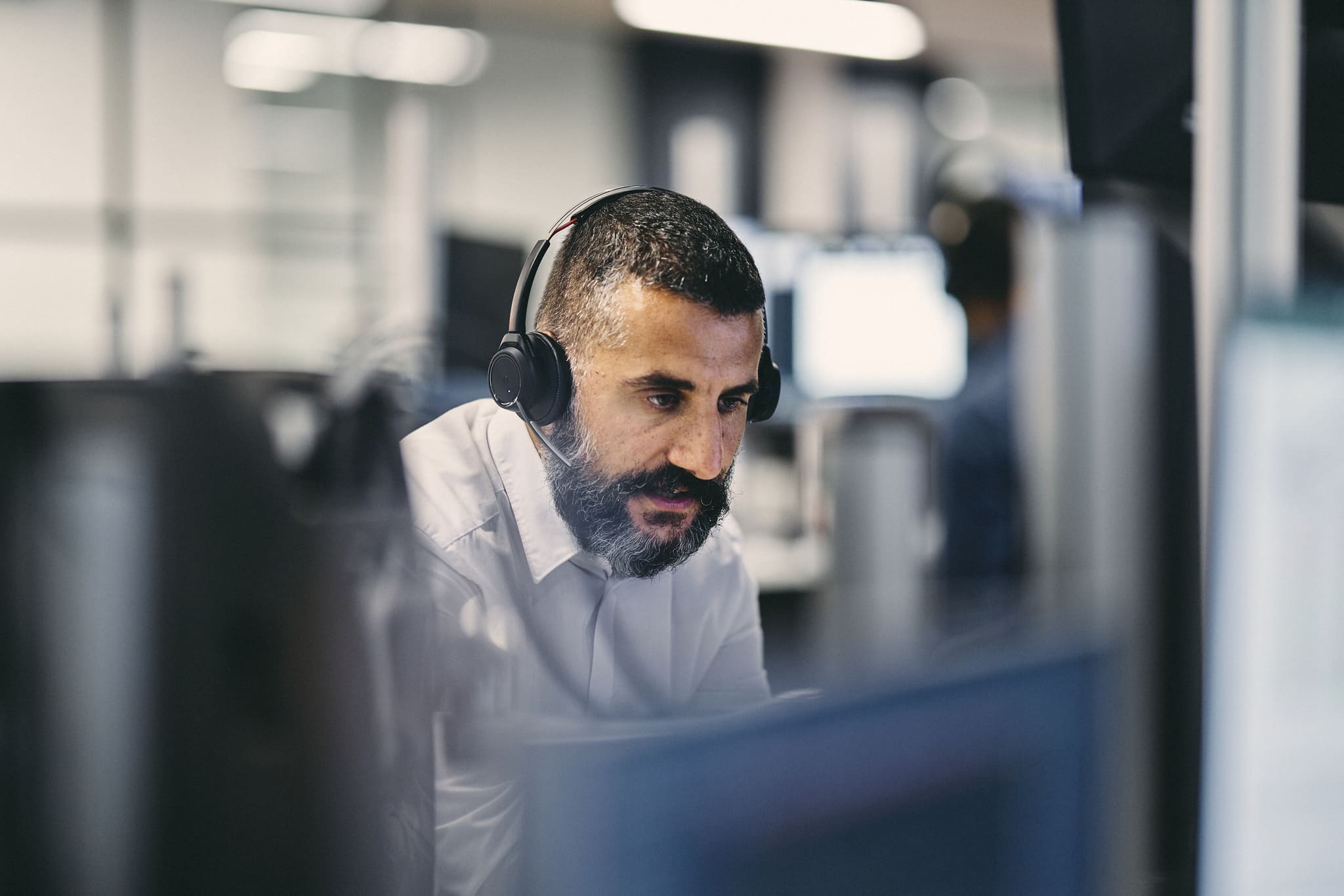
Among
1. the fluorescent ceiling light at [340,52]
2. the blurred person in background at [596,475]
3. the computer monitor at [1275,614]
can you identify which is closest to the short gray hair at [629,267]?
the blurred person in background at [596,475]

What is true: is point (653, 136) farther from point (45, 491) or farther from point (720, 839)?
point (720, 839)

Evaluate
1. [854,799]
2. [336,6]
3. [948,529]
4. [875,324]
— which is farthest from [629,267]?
[336,6]

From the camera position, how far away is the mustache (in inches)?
10.6

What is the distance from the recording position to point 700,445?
271mm

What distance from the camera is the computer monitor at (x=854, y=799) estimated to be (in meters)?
0.25

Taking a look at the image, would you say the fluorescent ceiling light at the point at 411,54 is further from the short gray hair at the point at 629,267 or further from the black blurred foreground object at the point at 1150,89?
the short gray hair at the point at 629,267

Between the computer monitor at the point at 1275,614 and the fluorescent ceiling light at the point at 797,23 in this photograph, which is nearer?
the computer monitor at the point at 1275,614

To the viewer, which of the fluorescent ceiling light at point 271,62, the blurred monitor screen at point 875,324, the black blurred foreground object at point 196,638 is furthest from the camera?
the fluorescent ceiling light at point 271,62

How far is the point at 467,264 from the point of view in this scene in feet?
5.01

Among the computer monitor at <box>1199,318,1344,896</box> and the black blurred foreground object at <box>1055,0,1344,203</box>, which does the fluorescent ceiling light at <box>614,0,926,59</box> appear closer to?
the black blurred foreground object at <box>1055,0,1344,203</box>

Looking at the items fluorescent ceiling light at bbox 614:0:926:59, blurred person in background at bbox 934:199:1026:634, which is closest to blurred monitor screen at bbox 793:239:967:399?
blurred person in background at bbox 934:199:1026:634

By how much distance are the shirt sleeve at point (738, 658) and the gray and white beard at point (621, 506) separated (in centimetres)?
2

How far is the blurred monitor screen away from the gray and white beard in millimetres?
1795

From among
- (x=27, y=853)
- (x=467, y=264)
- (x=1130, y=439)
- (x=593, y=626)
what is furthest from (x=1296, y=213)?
(x=467, y=264)
